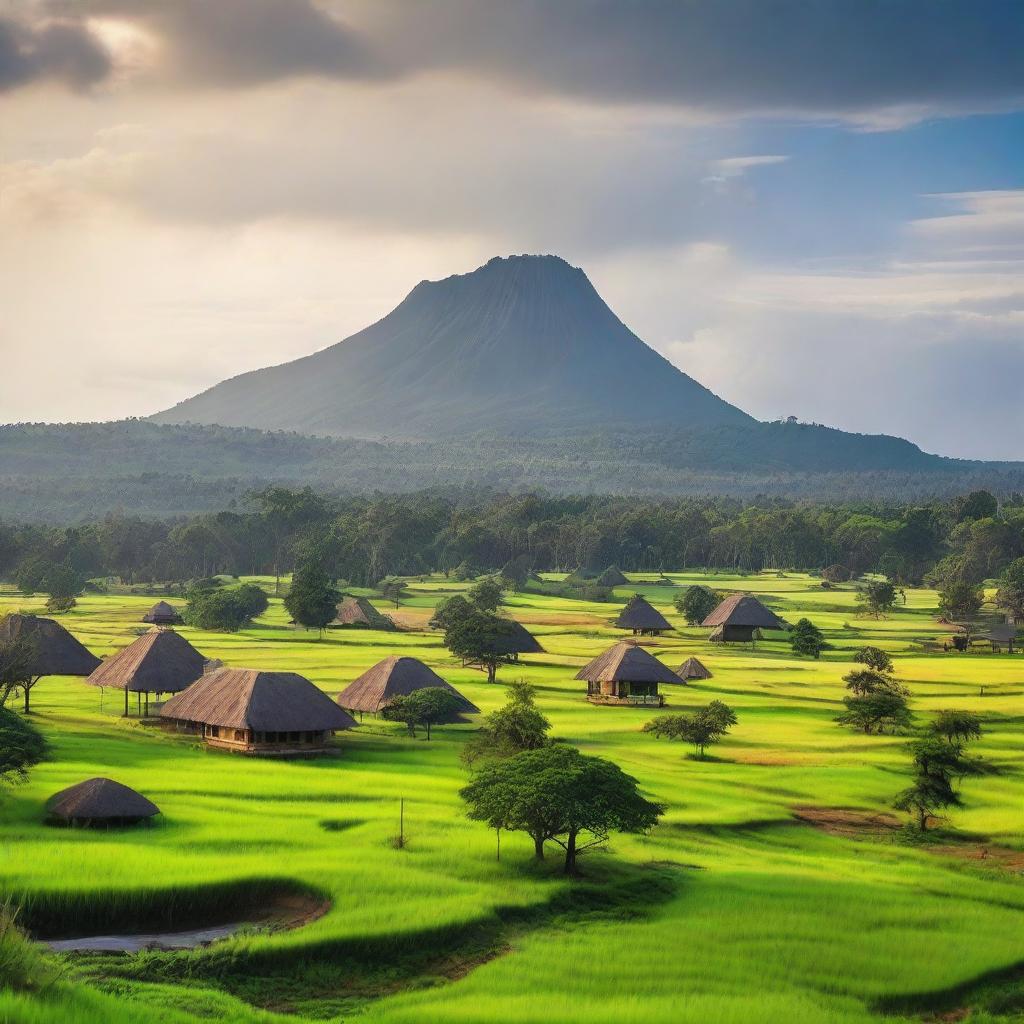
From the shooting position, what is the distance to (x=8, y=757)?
100ft

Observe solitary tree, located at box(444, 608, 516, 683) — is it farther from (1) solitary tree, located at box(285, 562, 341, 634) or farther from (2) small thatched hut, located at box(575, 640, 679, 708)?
(1) solitary tree, located at box(285, 562, 341, 634)

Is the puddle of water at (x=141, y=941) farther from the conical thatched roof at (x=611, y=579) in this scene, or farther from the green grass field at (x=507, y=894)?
the conical thatched roof at (x=611, y=579)

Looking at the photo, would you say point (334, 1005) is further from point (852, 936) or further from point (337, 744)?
point (337, 744)

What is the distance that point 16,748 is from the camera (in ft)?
102

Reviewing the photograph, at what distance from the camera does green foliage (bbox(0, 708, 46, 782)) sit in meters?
30.6

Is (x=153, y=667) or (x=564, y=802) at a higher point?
(x=153, y=667)

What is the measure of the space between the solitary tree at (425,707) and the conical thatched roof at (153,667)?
7.84m

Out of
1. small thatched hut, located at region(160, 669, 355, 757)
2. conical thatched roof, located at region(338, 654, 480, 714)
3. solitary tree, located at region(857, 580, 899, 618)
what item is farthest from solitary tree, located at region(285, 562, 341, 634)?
solitary tree, located at region(857, 580, 899, 618)

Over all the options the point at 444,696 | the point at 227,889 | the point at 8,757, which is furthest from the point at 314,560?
the point at 227,889

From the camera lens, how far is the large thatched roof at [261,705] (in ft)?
129

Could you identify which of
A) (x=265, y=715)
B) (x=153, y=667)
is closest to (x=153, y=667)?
(x=153, y=667)

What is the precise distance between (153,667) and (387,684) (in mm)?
8257

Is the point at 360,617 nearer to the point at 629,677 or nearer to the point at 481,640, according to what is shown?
the point at 481,640

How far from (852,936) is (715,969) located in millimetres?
3254
